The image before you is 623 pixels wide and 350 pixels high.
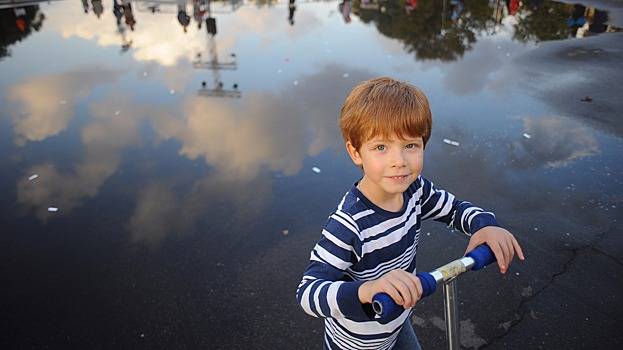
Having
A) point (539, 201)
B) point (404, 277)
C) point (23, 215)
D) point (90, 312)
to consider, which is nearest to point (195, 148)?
point (23, 215)

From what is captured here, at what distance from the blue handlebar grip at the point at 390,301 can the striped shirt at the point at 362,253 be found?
36 millimetres

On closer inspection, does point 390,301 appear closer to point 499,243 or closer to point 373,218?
point 373,218

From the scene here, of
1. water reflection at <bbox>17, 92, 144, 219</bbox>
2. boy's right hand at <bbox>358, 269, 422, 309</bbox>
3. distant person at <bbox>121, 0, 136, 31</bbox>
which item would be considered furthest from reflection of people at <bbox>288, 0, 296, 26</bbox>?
boy's right hand at <bbox>358, 269, 422, 309</bbox>

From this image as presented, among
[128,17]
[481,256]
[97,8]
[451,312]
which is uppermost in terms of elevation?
[481,256]

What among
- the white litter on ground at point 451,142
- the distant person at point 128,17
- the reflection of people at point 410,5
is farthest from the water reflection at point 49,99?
the reflection of people at point 410,5

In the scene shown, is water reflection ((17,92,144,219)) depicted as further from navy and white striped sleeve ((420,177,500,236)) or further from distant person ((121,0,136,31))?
distant person ((121,0,136,31))

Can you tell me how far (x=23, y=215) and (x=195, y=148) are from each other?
7.53 feet

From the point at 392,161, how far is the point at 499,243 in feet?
1.74

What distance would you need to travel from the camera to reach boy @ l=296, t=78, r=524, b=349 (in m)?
1.53

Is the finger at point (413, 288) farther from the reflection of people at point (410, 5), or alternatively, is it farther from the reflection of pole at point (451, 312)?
the reflection of people at point (410, 5)

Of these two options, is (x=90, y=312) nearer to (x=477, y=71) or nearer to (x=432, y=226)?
(x=432, y=226)

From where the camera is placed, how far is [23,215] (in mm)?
4867

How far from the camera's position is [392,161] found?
1619 millimetres

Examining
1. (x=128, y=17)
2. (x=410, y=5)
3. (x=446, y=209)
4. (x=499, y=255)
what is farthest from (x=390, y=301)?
(x=410, y=5)
